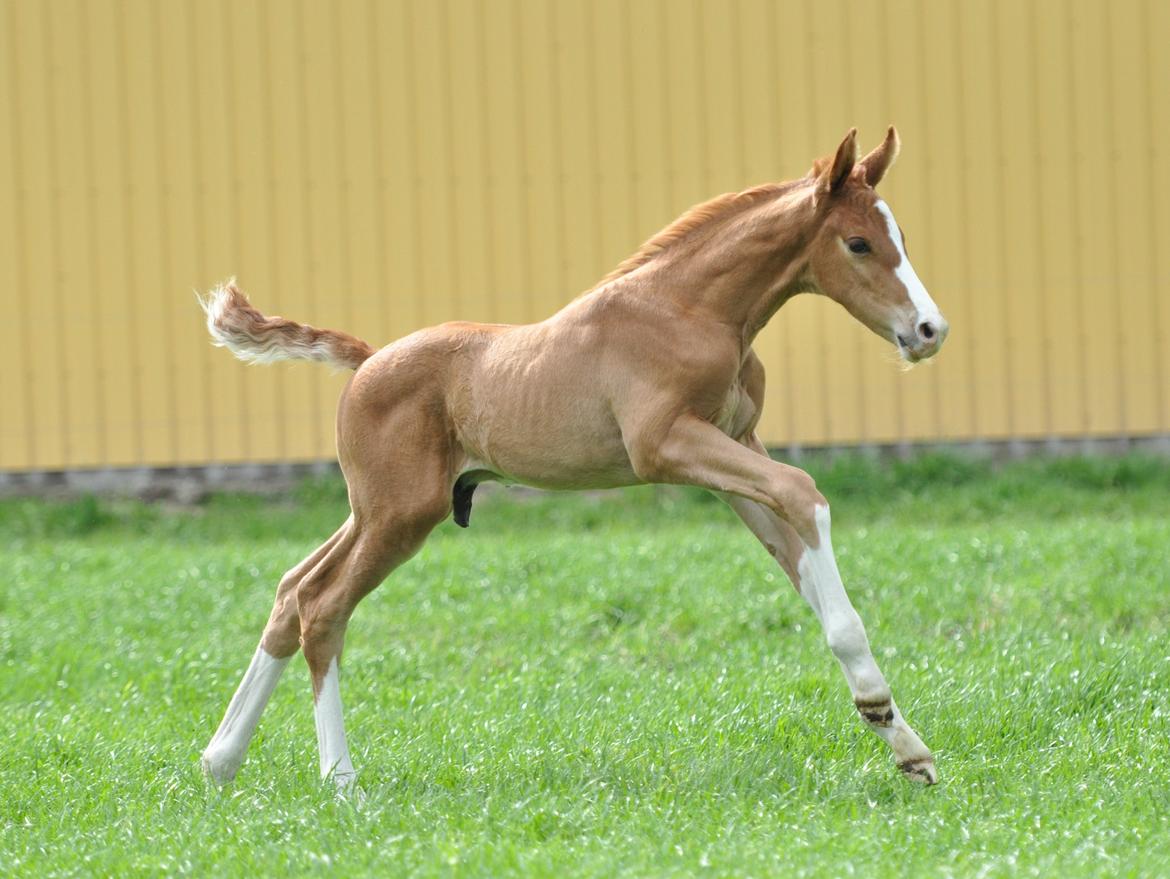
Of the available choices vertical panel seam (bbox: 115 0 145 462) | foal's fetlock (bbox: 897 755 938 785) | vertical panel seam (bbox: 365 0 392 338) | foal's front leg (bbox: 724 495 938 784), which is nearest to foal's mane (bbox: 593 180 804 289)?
foal's front leg (bbox: 724 495 938 784)

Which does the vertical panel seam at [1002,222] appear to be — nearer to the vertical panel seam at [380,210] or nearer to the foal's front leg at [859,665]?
the vertical panel seam at [380,210]

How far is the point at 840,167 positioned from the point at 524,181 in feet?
23.3

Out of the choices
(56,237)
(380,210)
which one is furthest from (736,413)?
(56,237)

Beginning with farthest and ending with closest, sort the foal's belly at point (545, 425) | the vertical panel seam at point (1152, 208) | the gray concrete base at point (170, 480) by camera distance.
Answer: the gray concrete base at point (170, 480), the vertical panel seam at point (1152, 208), the foal's belly at point (545, 425)

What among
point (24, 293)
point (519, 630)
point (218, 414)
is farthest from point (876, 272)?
point (24, 293)

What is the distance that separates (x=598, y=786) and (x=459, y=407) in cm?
127

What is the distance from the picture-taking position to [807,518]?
4.37 metres

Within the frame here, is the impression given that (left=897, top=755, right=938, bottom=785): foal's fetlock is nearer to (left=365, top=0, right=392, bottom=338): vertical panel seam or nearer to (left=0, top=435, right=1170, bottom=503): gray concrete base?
(left=0, top=435, right=1170, bottom=503): gray concrete base

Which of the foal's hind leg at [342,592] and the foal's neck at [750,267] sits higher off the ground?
the foal's neck at [750,267]

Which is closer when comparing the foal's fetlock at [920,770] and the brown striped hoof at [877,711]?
the brown striped hoof at [877,711]

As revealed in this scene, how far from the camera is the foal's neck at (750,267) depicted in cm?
474

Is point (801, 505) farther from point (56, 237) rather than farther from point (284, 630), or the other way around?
point (56, 237)

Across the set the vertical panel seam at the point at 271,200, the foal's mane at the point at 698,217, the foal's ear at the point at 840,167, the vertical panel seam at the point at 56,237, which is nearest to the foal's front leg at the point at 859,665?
the foal's ear at the point at 840,167

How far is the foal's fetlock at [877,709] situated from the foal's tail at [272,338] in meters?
2.10
